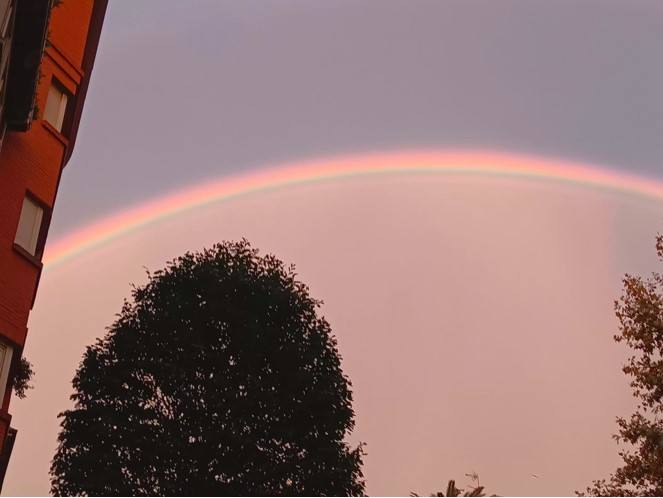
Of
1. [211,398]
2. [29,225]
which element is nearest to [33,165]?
[29,225]

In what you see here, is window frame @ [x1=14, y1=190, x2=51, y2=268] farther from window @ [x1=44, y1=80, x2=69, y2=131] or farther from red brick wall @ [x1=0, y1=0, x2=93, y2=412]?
window @ [x1=44, y1=80, x2=69, y2=131]

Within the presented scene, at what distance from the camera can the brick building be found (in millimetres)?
21109

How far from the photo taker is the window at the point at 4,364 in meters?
22.9

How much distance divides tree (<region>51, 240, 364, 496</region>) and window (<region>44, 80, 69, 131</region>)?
8.68 meters

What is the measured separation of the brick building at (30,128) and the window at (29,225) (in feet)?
0.10

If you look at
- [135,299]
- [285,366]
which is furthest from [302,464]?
[135,299]

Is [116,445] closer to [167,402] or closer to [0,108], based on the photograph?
[167,402]

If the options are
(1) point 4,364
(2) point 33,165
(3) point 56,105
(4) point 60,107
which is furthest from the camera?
(4) point 60,107

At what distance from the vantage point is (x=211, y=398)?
29406 mm

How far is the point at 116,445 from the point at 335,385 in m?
8.62

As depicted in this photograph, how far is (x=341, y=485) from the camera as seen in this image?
1174 inches

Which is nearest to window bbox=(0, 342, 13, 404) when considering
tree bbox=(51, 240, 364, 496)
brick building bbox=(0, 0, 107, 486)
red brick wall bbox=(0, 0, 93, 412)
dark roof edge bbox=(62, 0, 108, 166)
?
brick building bbox=(0, 0, 107, 486)

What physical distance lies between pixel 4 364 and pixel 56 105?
30.1 feet

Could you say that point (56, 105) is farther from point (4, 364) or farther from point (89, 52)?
point (4, 364)
